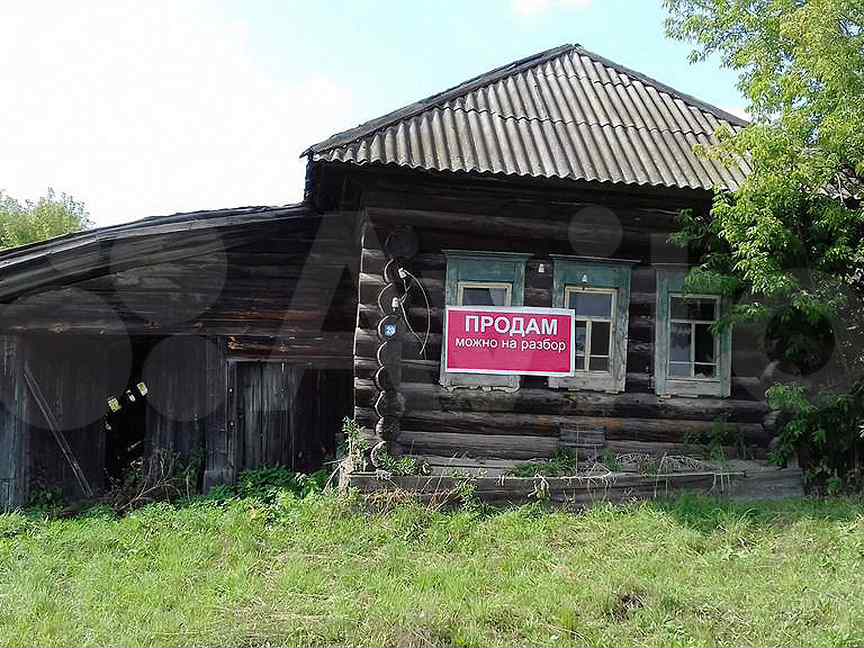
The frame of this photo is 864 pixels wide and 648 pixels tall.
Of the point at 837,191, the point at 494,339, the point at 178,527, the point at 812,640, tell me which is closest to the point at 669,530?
the point at 812,640

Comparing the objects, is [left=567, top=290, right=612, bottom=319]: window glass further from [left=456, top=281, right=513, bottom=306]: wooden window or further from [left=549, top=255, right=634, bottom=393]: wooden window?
[left=456, top=281, right=513, bottom=306]: wooden window

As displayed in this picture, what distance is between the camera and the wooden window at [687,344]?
8.99m

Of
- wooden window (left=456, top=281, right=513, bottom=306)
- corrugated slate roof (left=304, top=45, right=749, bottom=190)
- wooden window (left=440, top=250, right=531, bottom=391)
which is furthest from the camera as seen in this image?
wooden window (left=456, top=281, right=513, bottom=306)

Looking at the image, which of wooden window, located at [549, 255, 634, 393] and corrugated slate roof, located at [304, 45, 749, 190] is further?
wooden window, located at [549, 255, 634, 393]

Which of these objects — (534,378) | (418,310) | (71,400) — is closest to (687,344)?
(534,378)

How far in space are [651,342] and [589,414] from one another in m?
1.14

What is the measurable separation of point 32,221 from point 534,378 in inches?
1228

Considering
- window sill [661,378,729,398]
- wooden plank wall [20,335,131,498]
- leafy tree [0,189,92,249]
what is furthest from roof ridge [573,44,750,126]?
leafy tree [0,189,92,249]

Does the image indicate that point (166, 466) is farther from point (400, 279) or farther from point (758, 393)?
point (758, 393)

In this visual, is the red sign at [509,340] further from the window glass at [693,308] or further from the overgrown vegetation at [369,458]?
the window glass at [693,308]

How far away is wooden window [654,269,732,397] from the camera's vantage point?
8.99m

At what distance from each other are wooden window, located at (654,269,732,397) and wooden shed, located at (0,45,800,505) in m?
0.03

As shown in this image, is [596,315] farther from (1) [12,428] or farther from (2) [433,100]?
(1) [12,428]

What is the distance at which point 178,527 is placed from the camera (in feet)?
24.6
